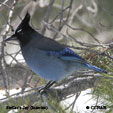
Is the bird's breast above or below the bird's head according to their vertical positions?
below

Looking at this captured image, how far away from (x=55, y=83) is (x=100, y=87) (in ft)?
2.56

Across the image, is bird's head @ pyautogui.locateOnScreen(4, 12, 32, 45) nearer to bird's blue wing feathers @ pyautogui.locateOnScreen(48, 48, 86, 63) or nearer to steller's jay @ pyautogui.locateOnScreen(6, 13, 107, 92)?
steller's jay @ pyautogui.locateOnScreen(6, 13, 107, 92)

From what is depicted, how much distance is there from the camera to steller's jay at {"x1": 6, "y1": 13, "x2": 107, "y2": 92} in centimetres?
255

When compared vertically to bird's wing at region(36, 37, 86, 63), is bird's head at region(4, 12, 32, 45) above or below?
above

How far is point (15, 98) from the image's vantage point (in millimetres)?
2277

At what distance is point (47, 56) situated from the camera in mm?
2576

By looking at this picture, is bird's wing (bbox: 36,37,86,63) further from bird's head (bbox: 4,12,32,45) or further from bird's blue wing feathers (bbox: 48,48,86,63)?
bird's head (bbox: 4,12,32,45)

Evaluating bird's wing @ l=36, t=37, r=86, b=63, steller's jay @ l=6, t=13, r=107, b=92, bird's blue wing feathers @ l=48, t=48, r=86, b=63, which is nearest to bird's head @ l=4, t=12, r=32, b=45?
steller's jay @ l=6, t=13, r=107, b=92

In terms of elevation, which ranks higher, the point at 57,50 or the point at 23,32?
the point at 23,32

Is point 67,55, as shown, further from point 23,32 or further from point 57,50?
point 23,32

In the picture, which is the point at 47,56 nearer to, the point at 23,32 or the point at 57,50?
the point at 57,50

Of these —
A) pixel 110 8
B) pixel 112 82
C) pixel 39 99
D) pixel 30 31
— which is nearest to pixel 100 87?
A: pixel 112 82

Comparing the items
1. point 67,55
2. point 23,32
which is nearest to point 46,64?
point 67,55

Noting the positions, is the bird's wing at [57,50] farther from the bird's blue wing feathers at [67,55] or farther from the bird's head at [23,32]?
the bird's head at [23,32]
